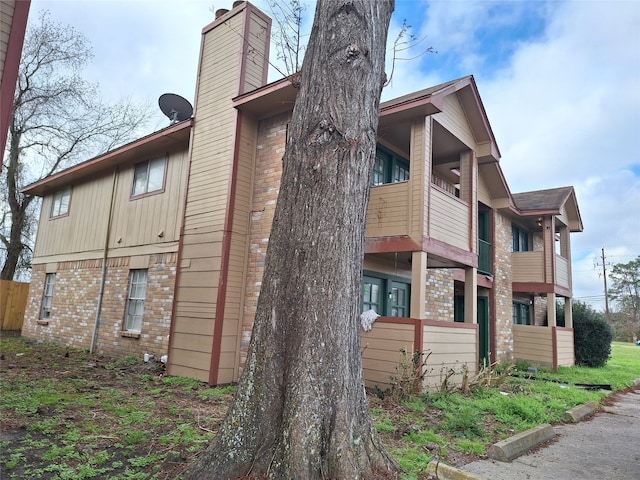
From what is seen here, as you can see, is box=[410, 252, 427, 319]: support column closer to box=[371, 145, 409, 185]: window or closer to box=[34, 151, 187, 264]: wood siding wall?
box=[371, 145, 409, 185]: window

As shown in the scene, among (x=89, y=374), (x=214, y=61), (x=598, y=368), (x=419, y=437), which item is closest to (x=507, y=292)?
(x=598, y=368)

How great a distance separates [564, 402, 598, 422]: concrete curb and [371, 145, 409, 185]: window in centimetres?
558

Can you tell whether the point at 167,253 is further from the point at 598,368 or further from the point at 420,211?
the point at 598,368

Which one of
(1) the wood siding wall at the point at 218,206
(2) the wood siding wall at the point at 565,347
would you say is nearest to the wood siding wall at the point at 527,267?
(2) the wood siding wall at the point at 565,347

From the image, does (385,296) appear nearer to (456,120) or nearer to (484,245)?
(456,120)

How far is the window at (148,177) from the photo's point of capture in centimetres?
1093

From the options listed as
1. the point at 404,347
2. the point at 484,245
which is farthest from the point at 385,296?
the point at 484,245

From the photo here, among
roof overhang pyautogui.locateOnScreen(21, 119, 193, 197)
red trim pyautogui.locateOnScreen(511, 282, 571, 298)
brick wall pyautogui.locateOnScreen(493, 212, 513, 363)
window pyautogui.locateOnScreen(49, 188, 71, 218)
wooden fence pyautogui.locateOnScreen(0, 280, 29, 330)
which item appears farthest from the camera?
wooden fence pyautogui.locateOnScreen(0, 280, 29, 330)

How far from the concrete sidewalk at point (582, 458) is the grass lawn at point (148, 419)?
36 centimetres

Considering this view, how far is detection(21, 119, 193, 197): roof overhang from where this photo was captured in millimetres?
10086

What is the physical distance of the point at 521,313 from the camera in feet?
52.7

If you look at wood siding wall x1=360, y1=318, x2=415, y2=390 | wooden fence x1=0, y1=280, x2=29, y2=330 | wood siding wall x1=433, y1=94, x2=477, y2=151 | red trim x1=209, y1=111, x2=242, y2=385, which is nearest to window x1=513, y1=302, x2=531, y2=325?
wood siding wall x1=433, y1=94, x2=477, y2=151

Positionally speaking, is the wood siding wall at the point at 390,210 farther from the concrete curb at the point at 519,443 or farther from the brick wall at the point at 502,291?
the brick wall at the point at 502,291

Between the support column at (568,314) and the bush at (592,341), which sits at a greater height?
the support column at (568,314)
